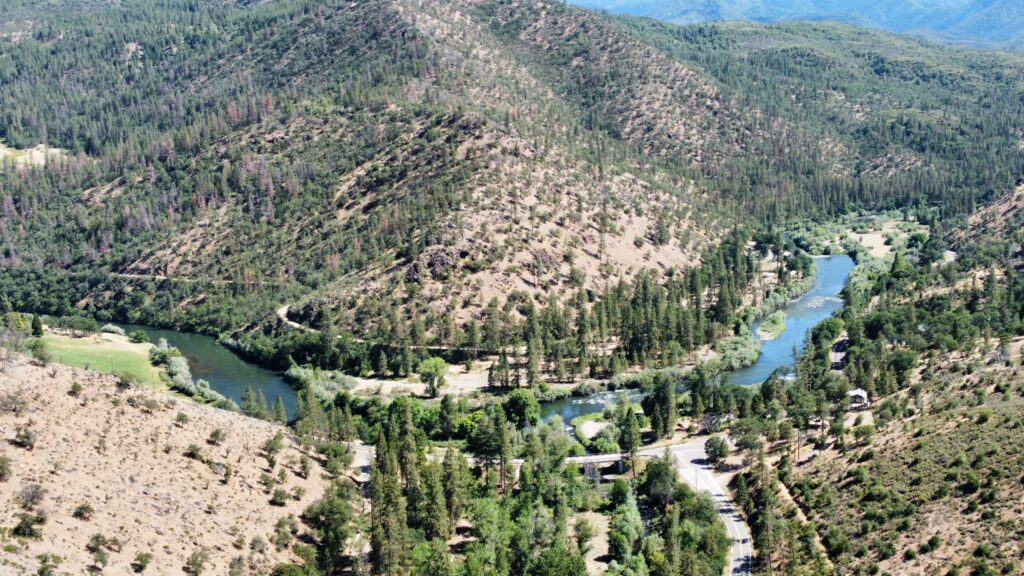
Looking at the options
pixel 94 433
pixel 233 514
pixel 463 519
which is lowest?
pixel 463 519

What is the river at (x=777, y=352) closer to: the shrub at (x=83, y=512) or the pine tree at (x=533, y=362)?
the pine tree at (x=533, y=362)

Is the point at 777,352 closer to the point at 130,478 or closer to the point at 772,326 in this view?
the point at 772,326

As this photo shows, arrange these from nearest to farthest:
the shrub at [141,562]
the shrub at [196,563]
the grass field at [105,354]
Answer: the shrub at [141,562]
the shrub at [196,563]
the grass field at [105,354]

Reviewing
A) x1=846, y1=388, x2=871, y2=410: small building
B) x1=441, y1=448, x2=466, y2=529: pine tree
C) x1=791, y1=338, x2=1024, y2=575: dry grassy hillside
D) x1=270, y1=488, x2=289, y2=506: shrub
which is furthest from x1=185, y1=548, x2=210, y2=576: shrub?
x1=846, y1=388, x2=871, y2=410: small building

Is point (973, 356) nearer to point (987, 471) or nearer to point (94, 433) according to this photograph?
point (987, 471)

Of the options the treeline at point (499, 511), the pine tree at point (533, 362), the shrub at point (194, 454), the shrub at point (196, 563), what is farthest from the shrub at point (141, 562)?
the pine tree at point (533, 362)

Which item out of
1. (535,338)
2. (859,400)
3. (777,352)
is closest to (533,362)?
(535,338)

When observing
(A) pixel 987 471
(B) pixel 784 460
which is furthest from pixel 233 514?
(A) pixel 987 471
